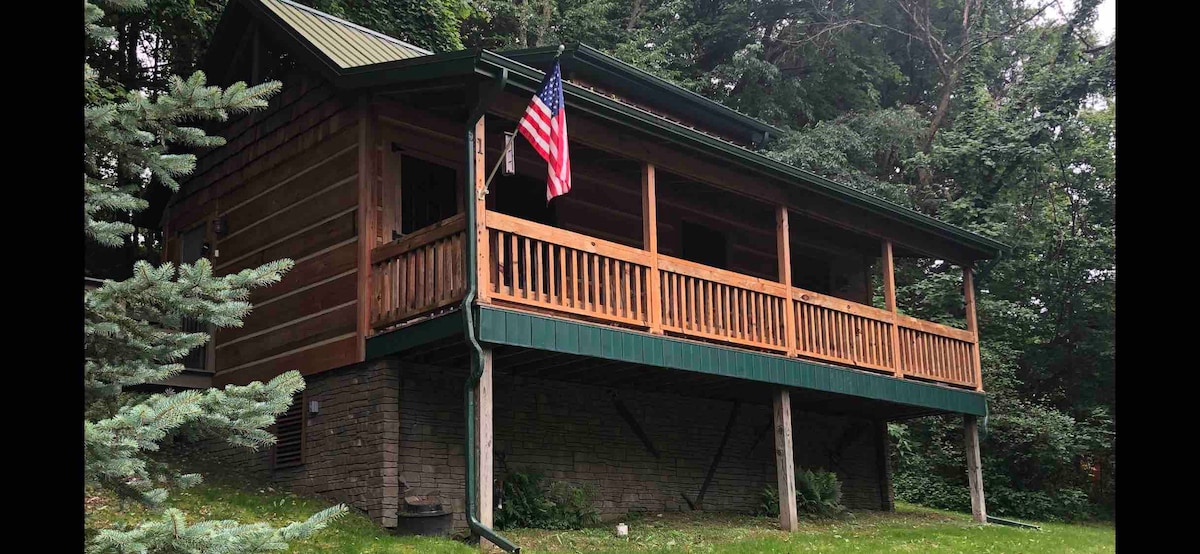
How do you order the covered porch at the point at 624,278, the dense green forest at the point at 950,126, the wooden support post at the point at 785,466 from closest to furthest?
the covered porch at the point at 624,278
the wooden support post at the point at 785,466
the dense green forest at the point at 950,126

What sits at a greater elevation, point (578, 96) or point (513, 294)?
point (578, 96)

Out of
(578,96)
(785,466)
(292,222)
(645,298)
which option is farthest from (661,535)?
(292,222)

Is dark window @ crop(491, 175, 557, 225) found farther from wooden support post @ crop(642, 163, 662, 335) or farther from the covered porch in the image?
wooden support post @ crop(642, 163, 662, 335)

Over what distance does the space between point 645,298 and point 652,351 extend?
1.99ft

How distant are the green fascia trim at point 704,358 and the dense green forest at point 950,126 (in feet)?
16.3

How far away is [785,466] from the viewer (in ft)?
45.4

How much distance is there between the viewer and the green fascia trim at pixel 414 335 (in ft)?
35.7

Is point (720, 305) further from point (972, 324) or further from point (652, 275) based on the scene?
point (972, 324)

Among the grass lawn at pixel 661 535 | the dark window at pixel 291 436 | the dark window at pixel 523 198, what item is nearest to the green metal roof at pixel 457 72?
the dark window at pixel 523 198

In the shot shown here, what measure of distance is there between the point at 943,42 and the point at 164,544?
31138 millimetres

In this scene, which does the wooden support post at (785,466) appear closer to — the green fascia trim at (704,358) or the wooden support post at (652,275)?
the green fascia trim at (704,358)

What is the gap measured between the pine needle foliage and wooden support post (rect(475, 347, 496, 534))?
3527 millimetres
